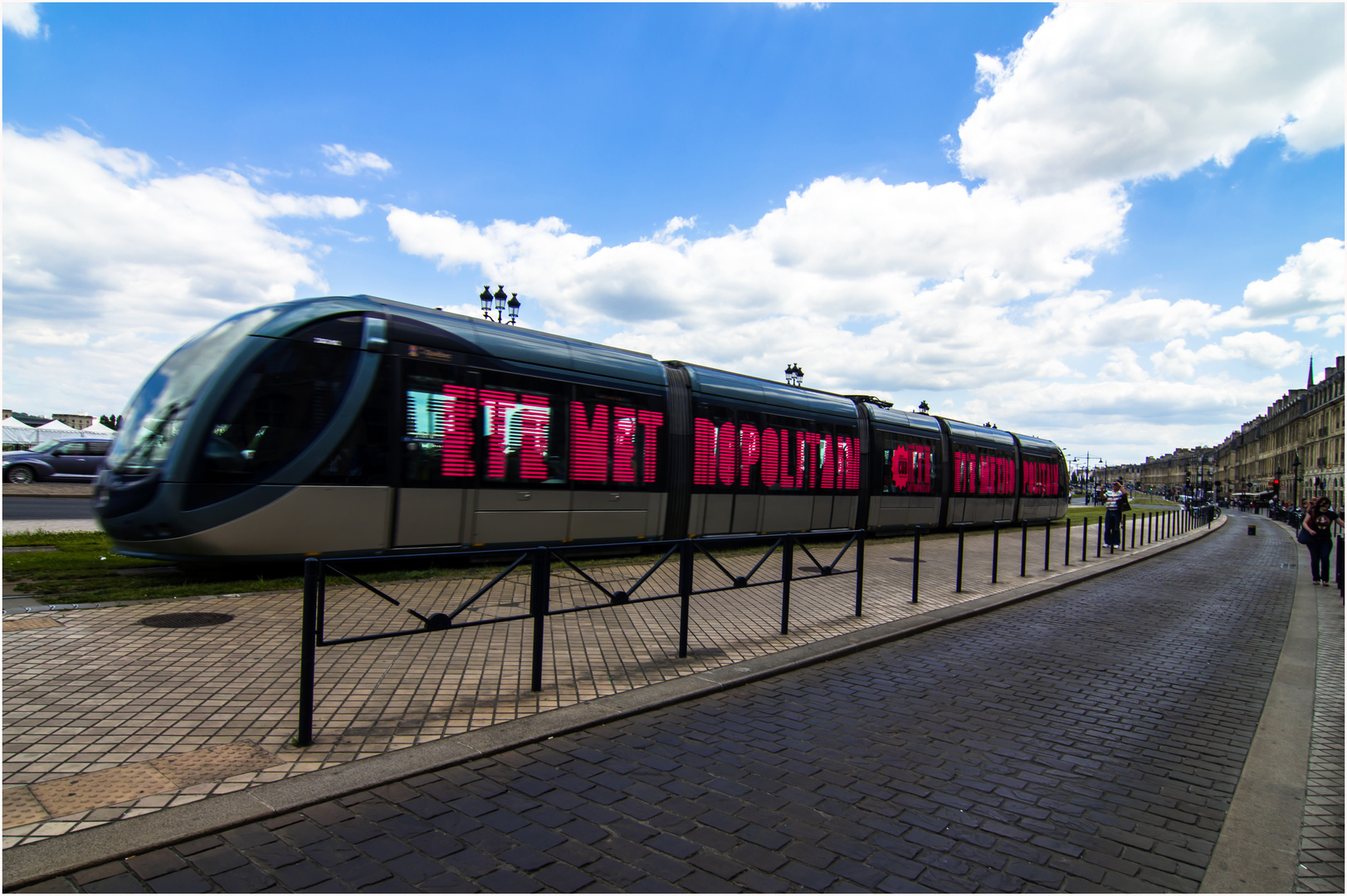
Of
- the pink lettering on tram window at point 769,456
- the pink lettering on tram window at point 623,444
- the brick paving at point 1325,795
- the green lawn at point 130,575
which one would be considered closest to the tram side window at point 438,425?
the green lawn at point 130,575

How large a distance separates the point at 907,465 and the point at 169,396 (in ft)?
59.2

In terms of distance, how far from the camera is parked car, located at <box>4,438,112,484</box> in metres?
25.4

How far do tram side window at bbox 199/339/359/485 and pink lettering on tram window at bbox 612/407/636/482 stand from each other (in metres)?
4.66

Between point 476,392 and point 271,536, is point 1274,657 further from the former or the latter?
point 271,536

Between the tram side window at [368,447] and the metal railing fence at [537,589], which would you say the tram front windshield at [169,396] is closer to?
the tram side window at [368,447]

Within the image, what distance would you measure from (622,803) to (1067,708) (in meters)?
4.00

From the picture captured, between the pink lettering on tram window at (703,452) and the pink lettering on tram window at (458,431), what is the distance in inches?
194

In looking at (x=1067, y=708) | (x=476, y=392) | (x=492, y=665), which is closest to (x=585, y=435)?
(x=476, y=392)

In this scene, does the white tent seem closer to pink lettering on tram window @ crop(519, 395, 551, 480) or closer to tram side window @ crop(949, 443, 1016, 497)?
pink lettering on tram window @ crop(519, 395, 551, 480)

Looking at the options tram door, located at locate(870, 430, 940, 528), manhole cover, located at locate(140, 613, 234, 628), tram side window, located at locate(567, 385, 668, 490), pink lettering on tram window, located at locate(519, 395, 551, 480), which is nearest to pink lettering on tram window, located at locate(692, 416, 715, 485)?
tram side window, located at locate(567, 385, 668, 490)

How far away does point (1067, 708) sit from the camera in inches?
226

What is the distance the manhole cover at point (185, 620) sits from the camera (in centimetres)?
712

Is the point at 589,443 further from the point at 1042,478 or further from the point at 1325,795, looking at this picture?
the point at 1042,478

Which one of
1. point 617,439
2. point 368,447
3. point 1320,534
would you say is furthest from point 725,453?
point 1320,534
